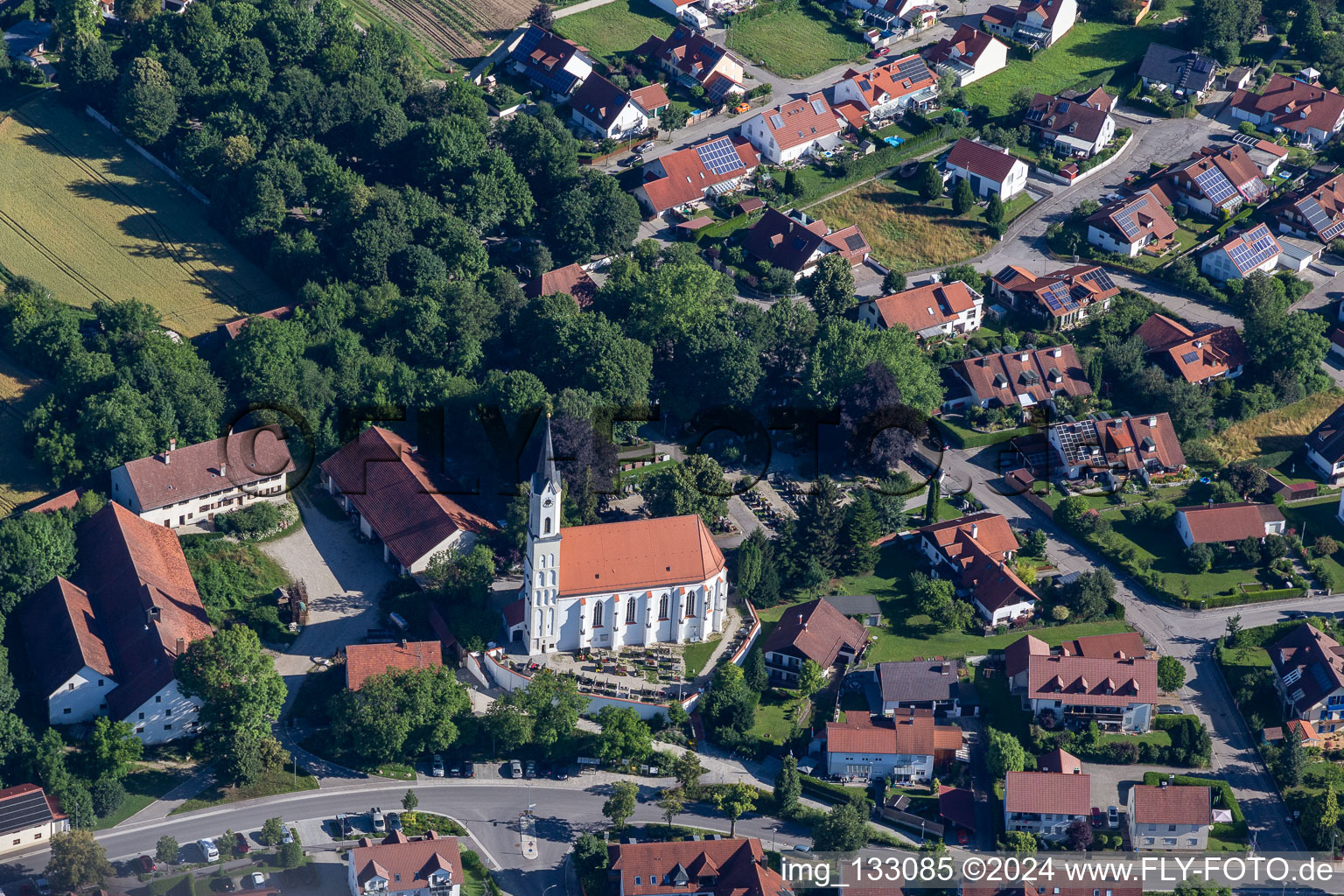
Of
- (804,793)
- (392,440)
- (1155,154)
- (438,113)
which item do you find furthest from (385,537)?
(1155,154)

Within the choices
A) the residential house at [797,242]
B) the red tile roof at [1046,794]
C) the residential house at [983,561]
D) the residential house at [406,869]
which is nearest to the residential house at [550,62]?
the residential house at [797,242]

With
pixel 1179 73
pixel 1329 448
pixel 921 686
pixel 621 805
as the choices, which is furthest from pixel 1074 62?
pixel 621 805

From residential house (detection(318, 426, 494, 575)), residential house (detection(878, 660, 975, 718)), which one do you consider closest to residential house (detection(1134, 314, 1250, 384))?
residential house (detection(878, 660, 975, 718))

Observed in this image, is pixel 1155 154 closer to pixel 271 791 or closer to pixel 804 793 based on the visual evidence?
pixel 804 793

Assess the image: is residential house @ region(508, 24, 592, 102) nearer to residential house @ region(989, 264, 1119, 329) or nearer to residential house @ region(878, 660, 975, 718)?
residential house @ region(989, 264, 1119, 329)

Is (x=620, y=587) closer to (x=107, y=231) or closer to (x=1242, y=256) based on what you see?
(x=107, y=231)
